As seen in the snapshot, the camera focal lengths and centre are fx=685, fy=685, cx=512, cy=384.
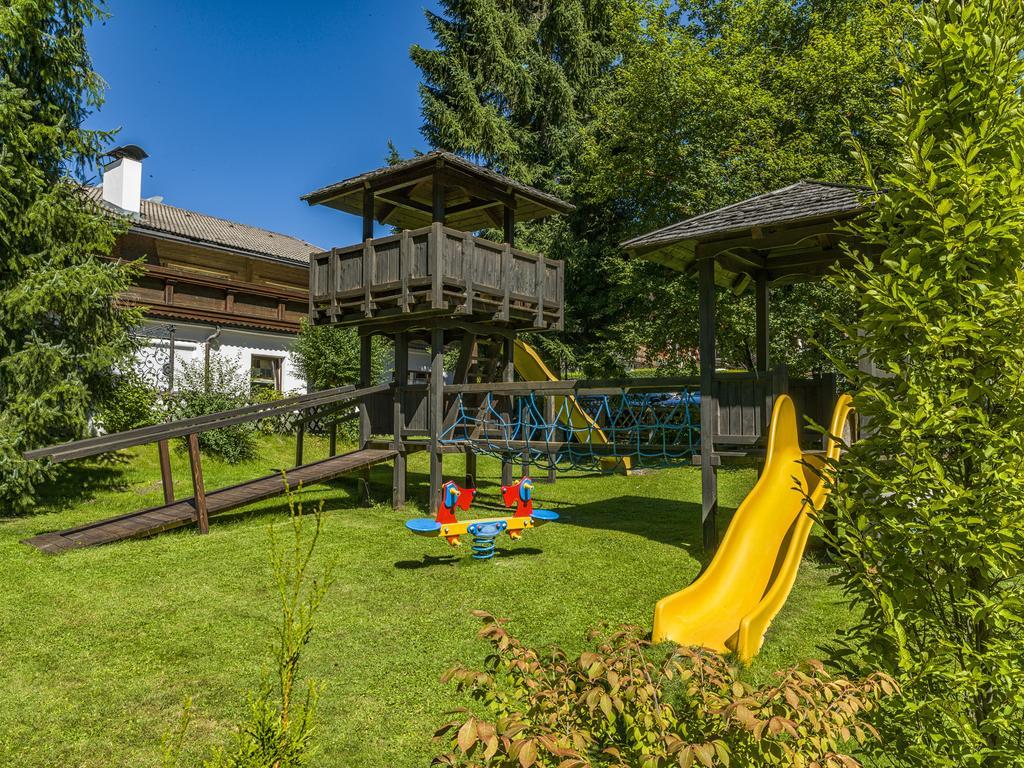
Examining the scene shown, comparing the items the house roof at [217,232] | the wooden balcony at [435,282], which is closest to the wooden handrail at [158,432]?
the wooden balcony at [435,282]

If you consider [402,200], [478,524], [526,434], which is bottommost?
[478,524]

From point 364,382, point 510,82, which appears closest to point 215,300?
point 364,382

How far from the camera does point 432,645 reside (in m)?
6.36

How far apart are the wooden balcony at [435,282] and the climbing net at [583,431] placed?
1907mm

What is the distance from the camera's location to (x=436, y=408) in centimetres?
1330

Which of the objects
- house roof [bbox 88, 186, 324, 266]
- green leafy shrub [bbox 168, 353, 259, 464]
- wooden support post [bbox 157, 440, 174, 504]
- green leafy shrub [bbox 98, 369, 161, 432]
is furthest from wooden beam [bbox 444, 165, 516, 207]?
house roof [bbox 88, 186, 324, 266]

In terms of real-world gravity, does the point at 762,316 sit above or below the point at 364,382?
above

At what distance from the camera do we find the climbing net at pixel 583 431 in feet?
35.8

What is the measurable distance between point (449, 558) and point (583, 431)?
362 centimetres

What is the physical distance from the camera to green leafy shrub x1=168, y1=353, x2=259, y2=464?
1881 cm

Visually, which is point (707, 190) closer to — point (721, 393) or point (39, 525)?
point (721, 393)

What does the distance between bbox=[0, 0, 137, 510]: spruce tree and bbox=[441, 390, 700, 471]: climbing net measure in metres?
7.54

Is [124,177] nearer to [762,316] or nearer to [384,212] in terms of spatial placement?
[384,212]

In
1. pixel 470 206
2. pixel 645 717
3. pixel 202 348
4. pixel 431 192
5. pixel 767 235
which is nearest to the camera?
pixel 645 717
